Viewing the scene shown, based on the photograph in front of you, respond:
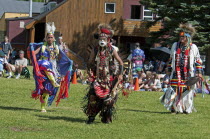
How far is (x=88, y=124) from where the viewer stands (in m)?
9.52

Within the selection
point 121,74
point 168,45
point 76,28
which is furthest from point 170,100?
point 76,28

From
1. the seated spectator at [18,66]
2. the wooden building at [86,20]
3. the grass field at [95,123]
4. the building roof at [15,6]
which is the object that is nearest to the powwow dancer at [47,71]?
the grass field at [95,123]

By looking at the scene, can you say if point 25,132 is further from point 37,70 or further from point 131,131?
point 37,70

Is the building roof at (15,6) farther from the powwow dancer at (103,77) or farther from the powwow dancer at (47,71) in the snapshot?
the powwow dancer at (103,77)

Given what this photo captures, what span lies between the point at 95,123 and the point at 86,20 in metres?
30.6

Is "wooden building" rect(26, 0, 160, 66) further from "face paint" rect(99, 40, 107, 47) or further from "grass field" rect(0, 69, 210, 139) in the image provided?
"face paint" rect(99, 40, 107, 47)

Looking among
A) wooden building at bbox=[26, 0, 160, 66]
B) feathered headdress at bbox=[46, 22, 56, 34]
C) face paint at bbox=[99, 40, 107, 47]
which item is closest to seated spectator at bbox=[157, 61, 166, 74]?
wooden building at bbox=[26, 0, 160, 66]

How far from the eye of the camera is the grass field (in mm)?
8441

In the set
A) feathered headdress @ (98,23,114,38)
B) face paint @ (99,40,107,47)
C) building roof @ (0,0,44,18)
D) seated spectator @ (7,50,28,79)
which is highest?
building roof @ (0,0,44,18)

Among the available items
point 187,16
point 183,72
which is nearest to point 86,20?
point 187,16

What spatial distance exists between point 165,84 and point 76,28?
21.6 metres

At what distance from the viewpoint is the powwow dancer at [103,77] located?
943cm

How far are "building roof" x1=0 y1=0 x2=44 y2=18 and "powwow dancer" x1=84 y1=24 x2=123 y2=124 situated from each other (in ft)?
209

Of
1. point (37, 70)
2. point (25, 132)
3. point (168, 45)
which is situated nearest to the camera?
point (25, 132)
